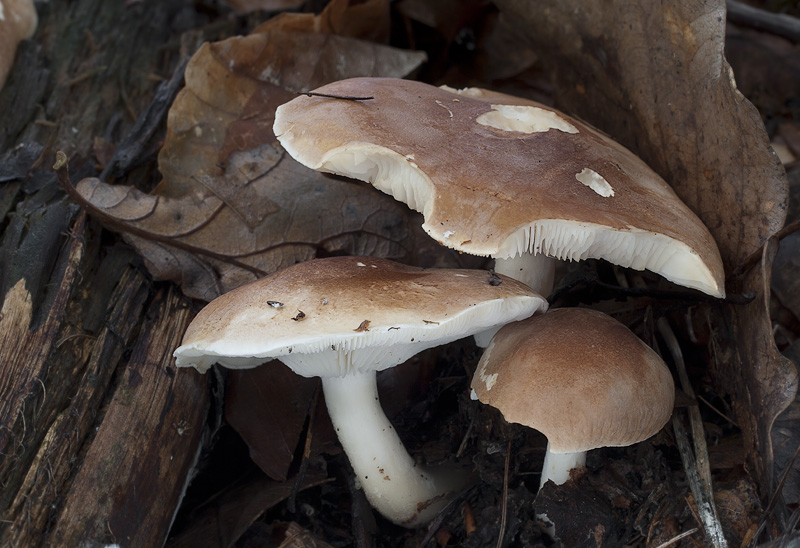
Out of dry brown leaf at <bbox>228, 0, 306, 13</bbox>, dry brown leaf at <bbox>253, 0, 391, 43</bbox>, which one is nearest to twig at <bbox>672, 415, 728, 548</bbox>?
dry brown leaf at <bbox>253, 0, 391, 43</bbox>

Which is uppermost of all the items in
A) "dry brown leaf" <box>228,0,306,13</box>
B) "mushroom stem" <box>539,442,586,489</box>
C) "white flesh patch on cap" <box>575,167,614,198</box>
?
"white flesh patch on cap" <box>575,167,614,198</box>

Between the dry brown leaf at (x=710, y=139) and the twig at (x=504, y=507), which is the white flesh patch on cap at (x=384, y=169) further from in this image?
the dry brown leaf at (x=710, y=139)

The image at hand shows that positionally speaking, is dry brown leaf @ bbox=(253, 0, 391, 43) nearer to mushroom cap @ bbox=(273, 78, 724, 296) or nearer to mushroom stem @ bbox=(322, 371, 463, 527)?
mushroom cap @ bbox=(273, 78, 724, 296)

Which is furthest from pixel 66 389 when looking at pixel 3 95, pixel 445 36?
pixel 445 36

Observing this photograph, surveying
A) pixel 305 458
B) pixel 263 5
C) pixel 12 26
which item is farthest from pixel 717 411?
pixel 12 26

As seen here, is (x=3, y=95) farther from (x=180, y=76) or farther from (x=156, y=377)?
(x=156, y=377)

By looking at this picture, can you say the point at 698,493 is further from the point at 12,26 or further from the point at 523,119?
the point at 12,26

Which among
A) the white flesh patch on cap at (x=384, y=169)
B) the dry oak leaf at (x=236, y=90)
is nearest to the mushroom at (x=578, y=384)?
the white flesh patch on cap at (x=384, y=169)
